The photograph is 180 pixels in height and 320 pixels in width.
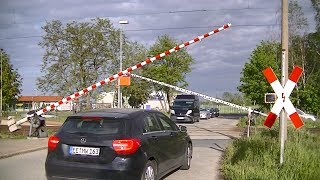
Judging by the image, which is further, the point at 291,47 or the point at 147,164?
the point at 291,47

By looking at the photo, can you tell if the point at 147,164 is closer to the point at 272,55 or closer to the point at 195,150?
the point at 195,150

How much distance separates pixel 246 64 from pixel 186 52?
32.2 feet

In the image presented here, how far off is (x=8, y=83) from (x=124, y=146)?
4795 centimetres

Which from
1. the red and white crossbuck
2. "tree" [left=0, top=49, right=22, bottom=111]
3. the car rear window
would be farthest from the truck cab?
the car rear window

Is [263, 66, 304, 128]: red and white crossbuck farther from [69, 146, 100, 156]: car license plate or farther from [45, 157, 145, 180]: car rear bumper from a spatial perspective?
[69, 146, 100, 156]: car license plate

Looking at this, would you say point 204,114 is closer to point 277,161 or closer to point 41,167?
point 41,167

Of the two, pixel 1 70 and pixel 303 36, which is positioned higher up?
pixel 303 36

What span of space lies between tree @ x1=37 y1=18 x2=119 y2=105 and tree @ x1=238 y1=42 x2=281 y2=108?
15.6 m

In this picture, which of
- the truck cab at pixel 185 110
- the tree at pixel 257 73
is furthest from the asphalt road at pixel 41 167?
the tree at pixel 257 73

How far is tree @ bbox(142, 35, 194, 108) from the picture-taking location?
55.2m

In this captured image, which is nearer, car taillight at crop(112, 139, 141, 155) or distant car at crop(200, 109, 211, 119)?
car taillight at crop(112, 139, 141, 155)

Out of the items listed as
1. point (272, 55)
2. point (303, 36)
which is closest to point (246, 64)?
point (272, 55)

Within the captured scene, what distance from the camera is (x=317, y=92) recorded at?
45.0 meters

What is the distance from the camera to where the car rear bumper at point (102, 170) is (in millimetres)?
7000
